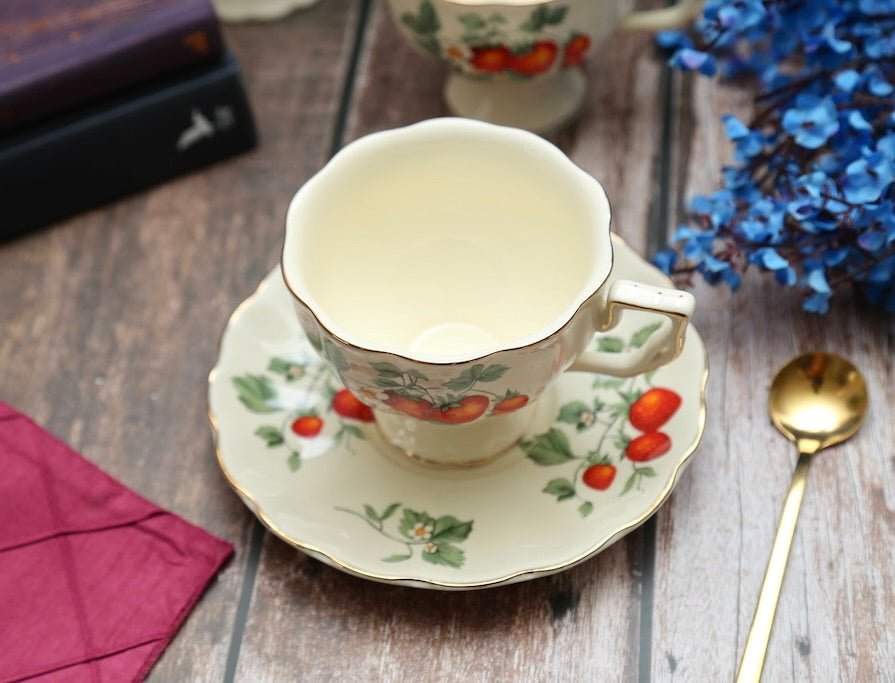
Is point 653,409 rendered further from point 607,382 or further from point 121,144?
point 121,144

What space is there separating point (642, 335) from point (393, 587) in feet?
0.78

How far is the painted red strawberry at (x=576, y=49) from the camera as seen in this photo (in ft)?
2.62

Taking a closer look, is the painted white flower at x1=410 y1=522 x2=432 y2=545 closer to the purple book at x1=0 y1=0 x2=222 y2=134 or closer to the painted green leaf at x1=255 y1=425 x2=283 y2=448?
the painted green leaf at x1=255 y1=425 x2=283 y2=448

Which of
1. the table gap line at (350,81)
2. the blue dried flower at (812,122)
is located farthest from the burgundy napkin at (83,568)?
the blue dried flower at (812,122)

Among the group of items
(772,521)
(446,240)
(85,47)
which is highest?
(85,47)

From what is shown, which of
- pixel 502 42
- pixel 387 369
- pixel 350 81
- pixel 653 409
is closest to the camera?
pixel 387 369

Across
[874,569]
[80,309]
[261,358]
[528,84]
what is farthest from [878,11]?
[80,309]

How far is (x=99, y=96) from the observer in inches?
31.6

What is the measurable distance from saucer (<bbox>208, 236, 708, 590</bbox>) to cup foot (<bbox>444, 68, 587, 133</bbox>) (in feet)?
0.61

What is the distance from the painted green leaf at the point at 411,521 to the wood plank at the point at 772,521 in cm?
14

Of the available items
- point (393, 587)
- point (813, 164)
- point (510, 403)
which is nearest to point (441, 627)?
point (393, 587)

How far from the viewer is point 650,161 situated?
865mm

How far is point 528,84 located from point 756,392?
31 cm

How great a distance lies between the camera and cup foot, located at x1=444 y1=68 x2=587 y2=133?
34.2 inches
